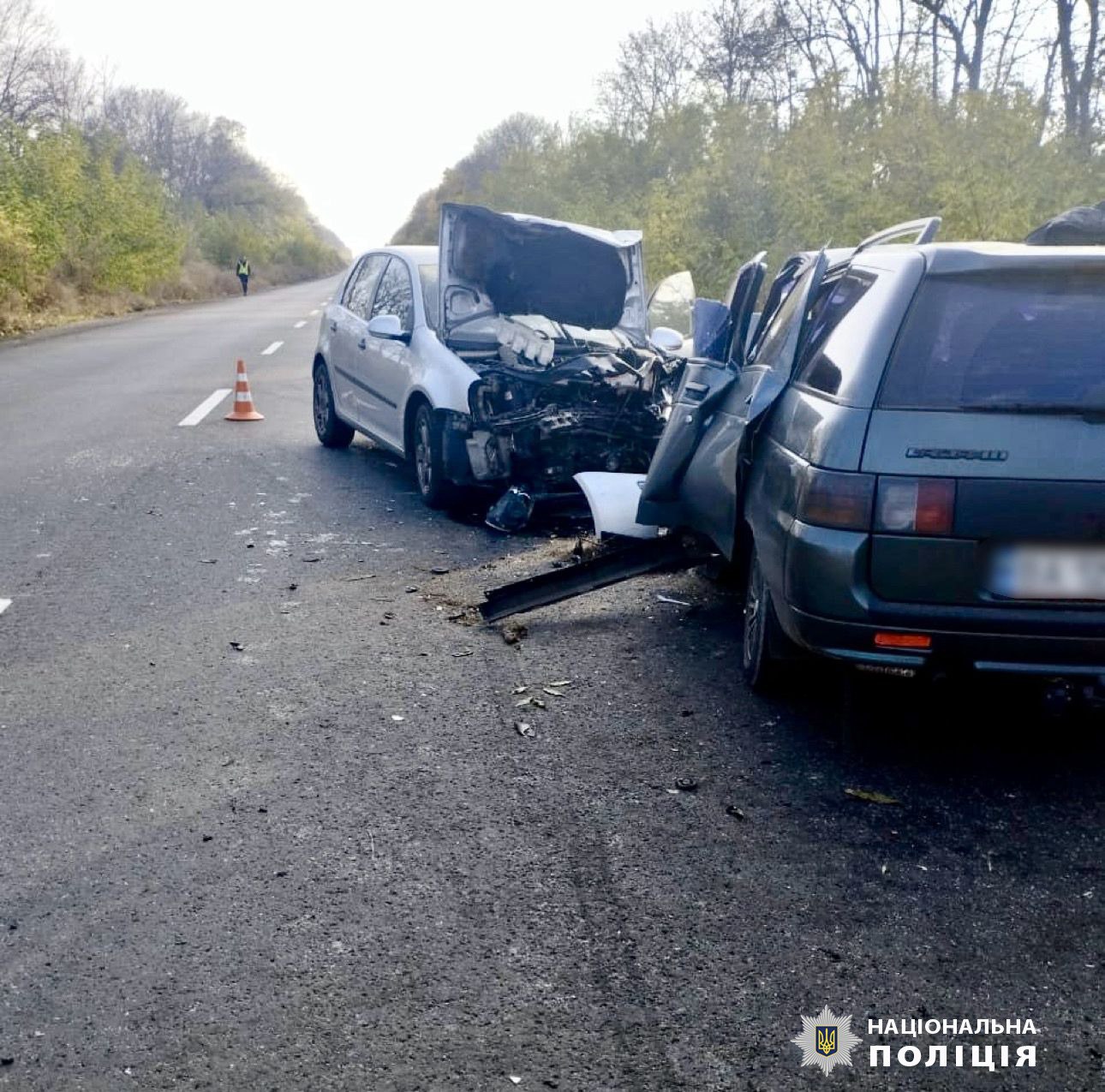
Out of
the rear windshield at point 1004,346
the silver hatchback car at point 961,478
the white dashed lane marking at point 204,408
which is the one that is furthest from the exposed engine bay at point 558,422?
Result: the white dashed lane marking at point 204,408

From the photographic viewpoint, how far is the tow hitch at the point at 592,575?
5.72 metres

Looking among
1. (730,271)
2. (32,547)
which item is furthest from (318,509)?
(730,271)

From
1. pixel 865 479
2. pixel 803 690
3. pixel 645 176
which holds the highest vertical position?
pixel 645 176

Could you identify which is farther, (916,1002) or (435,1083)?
(916,1002)

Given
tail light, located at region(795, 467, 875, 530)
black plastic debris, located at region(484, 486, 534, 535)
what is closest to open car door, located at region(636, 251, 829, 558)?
tail light, located at region(795, 467, 875, 530)

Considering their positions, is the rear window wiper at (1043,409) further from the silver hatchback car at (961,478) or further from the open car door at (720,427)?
the open car door at (720,427)

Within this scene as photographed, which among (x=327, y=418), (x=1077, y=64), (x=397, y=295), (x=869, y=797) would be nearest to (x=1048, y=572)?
(x=869, y=797)

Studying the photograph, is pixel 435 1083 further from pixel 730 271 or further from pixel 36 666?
pixel 730 271

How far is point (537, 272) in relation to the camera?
8.50m

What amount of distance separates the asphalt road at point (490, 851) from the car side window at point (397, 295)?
2.87 m

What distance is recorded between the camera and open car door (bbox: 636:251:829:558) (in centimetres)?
457

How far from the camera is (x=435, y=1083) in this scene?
2492 mm

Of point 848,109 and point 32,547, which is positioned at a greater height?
point 848,109

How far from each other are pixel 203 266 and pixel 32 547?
174 ft
